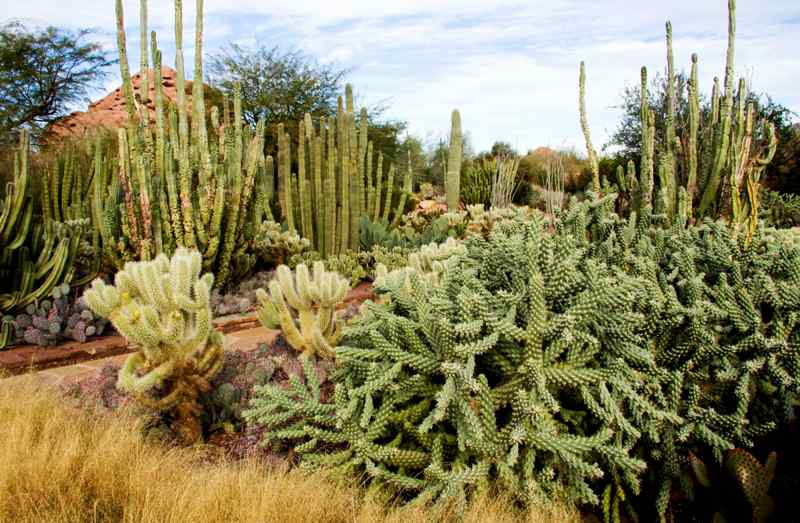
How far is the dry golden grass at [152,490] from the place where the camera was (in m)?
2.24

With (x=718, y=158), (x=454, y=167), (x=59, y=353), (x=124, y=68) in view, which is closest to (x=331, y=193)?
(x=124, y=68)

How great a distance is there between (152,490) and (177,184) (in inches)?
154

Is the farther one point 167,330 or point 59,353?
point 59,353

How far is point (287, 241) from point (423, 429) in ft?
16.8

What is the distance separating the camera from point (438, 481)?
8.16 ft

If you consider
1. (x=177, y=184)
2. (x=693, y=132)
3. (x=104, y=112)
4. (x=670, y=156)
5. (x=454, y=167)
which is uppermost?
(x=104, y=112)

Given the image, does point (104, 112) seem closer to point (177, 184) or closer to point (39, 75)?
point (39, 75)

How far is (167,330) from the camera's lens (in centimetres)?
295

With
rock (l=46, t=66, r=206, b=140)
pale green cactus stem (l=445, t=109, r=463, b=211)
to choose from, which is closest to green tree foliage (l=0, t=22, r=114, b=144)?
rock (l=46, t=66, r=206, b=140)

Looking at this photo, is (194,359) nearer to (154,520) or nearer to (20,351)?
(154,520)

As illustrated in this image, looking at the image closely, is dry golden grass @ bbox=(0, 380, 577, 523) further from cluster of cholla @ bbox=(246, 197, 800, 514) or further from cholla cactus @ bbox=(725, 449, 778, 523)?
cholla cactus @ bbox=(725, 449, 778, 523)

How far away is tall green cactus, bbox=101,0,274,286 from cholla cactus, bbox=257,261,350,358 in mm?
2516

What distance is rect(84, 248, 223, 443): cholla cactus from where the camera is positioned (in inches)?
116

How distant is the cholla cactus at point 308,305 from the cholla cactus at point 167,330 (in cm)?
42
